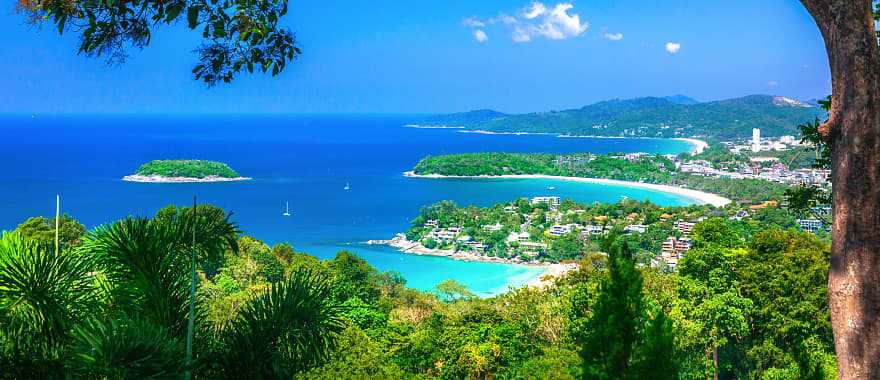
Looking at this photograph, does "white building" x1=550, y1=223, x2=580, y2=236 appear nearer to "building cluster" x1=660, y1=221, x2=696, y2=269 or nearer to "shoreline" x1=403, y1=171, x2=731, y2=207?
"building cluster" x1=660, y1=221, x2=696, y2=269

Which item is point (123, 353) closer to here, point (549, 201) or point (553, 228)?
point (553, 228)

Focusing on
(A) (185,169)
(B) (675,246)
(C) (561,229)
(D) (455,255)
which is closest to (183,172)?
(A) (185,169)

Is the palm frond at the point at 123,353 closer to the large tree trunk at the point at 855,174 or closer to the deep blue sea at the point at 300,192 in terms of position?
the large tree trunk at the point at 855,174

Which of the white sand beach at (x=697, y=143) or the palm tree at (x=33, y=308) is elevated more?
the palm tree at (x=33, y=308)

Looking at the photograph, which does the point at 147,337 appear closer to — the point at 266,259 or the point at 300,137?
the point at 266,259

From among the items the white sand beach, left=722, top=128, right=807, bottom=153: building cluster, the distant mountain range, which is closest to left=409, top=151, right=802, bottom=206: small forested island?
left=722, top=128, right=807, bottom=153: building cluster

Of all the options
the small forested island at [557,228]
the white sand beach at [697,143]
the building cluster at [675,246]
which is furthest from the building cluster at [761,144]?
the building cluster at [675,246]
